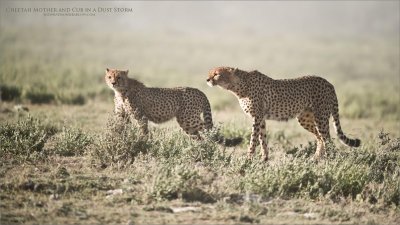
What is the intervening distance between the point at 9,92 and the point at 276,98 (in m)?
6.84

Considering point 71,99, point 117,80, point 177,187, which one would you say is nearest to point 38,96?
point 71,99

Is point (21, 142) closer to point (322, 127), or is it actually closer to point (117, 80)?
point (117, 80)

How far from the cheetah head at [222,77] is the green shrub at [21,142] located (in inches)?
78.6

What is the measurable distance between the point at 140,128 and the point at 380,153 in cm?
272

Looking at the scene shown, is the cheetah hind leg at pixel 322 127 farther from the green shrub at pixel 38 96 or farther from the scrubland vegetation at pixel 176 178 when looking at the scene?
the green shrub at pixel 38 96

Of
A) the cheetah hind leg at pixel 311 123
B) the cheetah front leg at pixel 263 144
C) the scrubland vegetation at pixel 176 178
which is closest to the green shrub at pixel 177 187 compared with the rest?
the scrubland vegetation at pixel 176 178

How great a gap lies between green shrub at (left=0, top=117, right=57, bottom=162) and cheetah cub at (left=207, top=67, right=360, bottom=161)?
6.79 ft

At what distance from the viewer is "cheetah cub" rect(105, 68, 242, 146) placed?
8.79 m

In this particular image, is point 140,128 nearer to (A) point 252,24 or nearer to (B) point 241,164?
(B) point 241,164

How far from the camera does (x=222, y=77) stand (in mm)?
8398

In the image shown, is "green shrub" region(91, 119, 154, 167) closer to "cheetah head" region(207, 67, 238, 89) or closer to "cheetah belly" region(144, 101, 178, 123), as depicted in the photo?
"cheetah belly" region(144, 101, 178, 123)

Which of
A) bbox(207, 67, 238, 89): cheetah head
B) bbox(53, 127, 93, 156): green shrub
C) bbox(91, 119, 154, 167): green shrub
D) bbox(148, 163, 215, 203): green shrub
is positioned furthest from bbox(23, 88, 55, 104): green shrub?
bbox(148, 163, 215, 203): green shrub

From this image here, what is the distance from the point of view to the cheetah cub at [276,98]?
8430mm

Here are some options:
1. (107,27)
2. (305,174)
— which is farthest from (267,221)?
(107,27)
